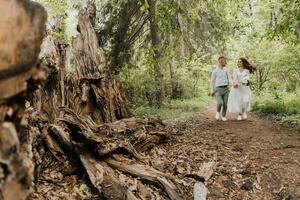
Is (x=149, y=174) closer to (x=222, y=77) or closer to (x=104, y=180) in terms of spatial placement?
(x=104, y=180)

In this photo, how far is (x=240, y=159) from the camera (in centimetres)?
769

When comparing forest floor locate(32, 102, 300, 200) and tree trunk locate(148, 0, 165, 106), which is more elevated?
tree trunk locate(148, 0, 165, 106)

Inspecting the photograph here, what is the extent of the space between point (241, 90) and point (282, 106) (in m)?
2.69

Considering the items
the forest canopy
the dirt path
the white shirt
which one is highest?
the forest canopy

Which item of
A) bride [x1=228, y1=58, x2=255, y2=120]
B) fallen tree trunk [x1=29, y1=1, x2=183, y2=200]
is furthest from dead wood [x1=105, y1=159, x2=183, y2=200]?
bride [x1=228, y1=58, x2=255, y2=120]

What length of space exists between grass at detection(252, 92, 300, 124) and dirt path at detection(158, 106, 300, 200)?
2304 mm

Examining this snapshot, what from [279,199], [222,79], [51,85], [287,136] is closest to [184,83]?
[222,79]

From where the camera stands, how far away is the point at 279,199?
620 centimetres

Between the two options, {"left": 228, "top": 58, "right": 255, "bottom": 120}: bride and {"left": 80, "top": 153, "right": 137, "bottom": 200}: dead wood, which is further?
{"left": 228, "top": 58, "right": 255, "bottom": 120}: bride

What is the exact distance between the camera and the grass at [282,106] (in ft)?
42.7

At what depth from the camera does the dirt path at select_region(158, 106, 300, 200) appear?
20.9 feet

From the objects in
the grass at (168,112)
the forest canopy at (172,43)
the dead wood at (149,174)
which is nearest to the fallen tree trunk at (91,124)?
the dead wood at (149,174)

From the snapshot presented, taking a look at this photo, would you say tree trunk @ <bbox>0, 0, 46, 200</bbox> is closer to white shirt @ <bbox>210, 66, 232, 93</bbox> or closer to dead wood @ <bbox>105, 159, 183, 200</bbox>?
dead wood @ <bbox>105, 159, 183, 200</bbox>

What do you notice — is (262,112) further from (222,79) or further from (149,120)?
(149,120)
